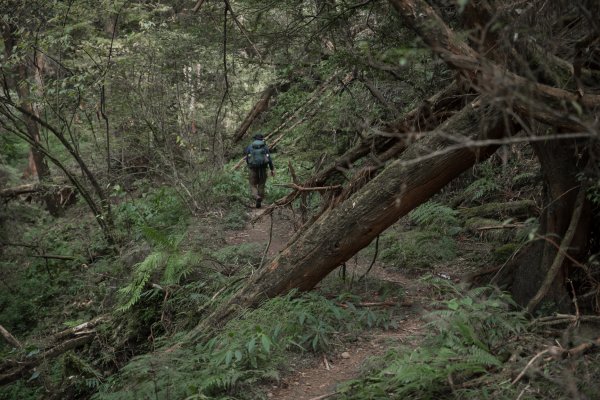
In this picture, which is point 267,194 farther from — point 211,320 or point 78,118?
point 211,320

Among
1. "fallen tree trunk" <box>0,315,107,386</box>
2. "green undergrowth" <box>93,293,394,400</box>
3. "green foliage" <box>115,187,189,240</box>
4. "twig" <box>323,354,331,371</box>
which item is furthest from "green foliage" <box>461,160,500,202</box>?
"fallen tree trunk" <box>0,315,107,386</box>

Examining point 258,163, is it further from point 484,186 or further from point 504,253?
point 504,253

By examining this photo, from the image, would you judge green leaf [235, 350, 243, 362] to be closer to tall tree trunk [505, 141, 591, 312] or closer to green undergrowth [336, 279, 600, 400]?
green undergrowth [336, 279, 600, 400]

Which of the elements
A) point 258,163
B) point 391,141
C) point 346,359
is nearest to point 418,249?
point 391,141

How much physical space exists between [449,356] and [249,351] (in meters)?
2.16

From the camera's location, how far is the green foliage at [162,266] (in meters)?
8.77

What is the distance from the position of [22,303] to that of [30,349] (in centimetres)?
455

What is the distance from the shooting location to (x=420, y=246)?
9.57 meters

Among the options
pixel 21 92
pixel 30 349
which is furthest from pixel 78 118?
pixel 30 349

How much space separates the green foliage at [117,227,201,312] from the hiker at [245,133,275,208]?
5.56 metres

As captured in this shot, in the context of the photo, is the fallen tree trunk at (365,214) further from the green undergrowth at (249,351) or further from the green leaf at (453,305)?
the green leaf at (453,305)

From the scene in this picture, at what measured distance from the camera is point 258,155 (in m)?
14.6

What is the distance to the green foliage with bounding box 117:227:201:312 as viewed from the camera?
8766 millimetres

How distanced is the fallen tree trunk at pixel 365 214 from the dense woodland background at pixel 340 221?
26 millimetres
